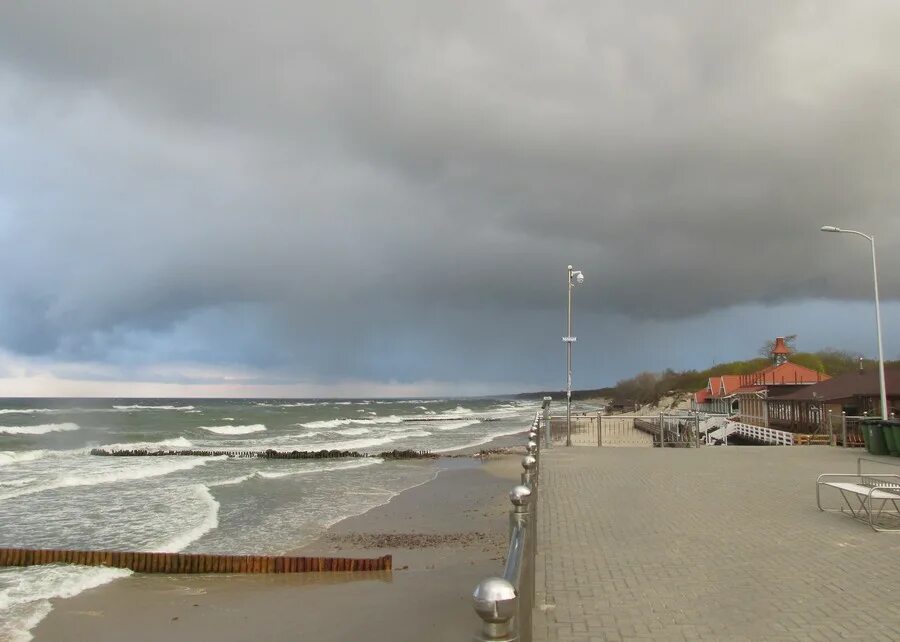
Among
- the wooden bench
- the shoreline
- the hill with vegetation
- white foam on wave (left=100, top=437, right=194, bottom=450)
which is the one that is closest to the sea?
the shoreline

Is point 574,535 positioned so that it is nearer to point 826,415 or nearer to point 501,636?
point 501,636

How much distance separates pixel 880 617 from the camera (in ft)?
17.5

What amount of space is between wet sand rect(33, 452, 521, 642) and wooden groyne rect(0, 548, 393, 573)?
0.70ft

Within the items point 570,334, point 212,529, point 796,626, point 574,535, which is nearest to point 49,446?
point 212,529

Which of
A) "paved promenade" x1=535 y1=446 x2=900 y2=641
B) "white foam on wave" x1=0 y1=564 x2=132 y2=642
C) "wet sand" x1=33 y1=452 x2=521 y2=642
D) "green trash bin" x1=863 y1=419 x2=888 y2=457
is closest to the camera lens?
"paved promenade" x1=535 y1=446 x2=900 y2=641

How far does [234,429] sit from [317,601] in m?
56.7

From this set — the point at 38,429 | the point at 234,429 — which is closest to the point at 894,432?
the point at 234,429

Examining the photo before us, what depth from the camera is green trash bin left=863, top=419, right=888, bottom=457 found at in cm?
1850

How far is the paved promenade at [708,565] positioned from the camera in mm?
5203

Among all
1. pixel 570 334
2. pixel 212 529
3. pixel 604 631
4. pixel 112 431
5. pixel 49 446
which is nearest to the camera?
pixel 604 631

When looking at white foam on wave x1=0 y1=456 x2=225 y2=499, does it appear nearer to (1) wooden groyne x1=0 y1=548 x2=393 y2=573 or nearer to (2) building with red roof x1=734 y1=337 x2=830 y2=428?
(1) wooden groyne x1=0 y1=548 x2=393 y2=573

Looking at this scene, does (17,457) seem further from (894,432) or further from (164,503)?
(894,432)

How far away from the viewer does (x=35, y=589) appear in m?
10.8

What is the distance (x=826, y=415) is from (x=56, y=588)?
30208mm
